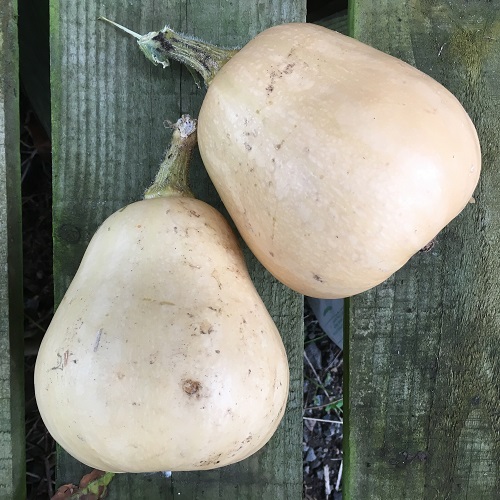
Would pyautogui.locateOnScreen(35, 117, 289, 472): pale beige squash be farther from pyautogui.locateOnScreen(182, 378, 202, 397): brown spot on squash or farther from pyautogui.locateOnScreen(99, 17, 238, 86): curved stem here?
pyautogui.locateOnScreen(99, 17, 238, 86): curved stem

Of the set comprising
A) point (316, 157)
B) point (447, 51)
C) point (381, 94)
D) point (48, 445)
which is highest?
point (447, 51)

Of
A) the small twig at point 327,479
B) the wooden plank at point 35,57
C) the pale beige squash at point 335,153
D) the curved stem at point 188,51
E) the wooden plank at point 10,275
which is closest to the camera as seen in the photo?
the pale beige squash at point 335,153

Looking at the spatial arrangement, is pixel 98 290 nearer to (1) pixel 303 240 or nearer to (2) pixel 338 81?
(1) pixel 303 240

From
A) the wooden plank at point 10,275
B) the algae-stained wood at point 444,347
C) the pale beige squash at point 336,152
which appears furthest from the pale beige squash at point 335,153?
the wooden plank at point 10,275

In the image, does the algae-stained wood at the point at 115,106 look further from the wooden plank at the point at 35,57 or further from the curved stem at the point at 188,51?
the wooden plank at the point at 35,57

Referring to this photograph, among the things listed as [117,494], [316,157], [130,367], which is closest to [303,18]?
[316,157]

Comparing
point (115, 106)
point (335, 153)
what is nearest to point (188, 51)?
point (115, 106)

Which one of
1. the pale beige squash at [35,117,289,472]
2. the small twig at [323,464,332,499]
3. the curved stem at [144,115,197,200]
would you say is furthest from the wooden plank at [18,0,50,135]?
the small twig at [323,464,332,499]
